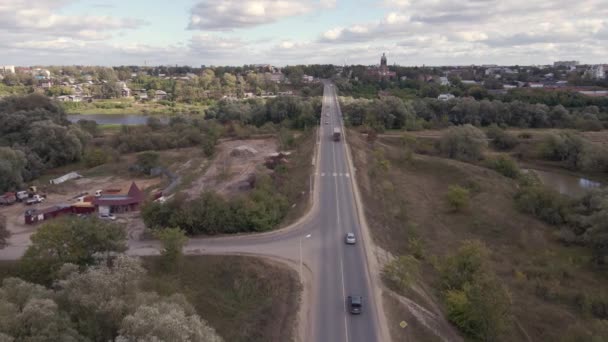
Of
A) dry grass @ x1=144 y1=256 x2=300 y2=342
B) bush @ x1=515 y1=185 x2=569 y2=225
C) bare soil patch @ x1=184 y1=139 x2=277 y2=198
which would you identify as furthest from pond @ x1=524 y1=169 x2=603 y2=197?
dry grass @ x1=144 y1=256 x2=300 y2=342

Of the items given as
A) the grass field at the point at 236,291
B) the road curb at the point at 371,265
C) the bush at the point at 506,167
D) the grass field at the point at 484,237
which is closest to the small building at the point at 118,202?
the grass field at the point at 236,291

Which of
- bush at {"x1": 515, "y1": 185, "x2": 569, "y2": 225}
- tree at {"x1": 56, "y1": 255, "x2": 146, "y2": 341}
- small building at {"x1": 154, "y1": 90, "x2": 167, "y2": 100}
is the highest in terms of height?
small building at {"x1": 154, "y1": 90, "x2": 167, "y2": 100}

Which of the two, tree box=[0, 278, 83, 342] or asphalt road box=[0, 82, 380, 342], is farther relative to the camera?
asphalt road box=[0, 82, 380, 342]

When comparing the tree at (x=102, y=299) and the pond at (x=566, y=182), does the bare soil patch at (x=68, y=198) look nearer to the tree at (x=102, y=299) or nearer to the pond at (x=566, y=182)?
the tree at (x=102, y=299)

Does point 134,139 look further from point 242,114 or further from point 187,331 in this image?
point 187,331

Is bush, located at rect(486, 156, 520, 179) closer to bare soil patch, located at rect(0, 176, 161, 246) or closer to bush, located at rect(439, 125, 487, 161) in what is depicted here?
bush, located at rect(439, 125, 487, 161)

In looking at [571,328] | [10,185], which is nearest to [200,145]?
[10,185]

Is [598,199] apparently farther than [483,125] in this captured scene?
No
